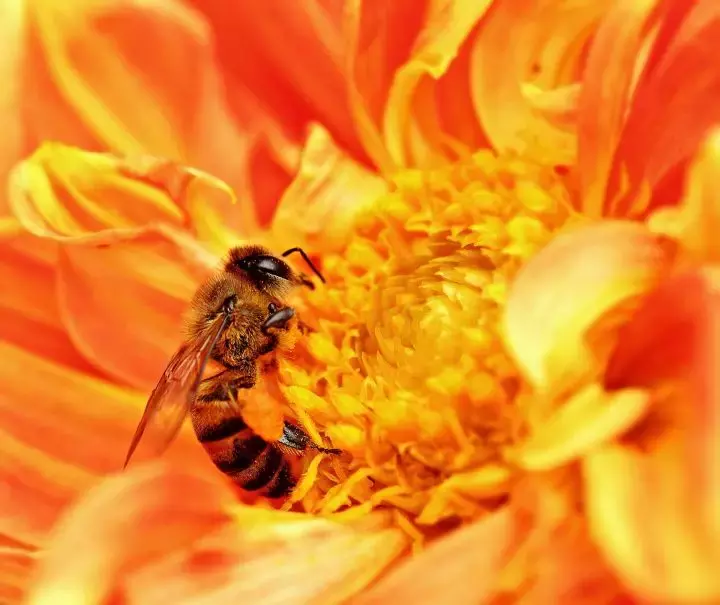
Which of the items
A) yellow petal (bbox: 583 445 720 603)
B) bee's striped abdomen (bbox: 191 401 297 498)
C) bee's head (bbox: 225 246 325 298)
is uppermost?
yellow petal (bbox: 583 445 720 603)

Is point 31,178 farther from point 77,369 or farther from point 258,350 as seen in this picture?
point 258,350

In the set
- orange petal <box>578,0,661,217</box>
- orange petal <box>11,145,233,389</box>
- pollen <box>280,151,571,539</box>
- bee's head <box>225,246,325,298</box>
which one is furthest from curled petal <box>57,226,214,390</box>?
orange petal <box>578,0,661,217</box>

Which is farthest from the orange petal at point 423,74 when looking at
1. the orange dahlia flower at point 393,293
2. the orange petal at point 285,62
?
the orange petal at point 285,62

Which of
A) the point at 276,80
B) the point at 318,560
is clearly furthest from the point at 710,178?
the point at 276,80

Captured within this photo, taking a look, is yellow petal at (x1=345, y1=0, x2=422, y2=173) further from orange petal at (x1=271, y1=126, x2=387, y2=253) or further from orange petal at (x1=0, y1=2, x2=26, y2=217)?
orange petal at (x1=0, y1=2, x2=26, y2=217)

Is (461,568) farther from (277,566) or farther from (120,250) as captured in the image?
(120,250)
